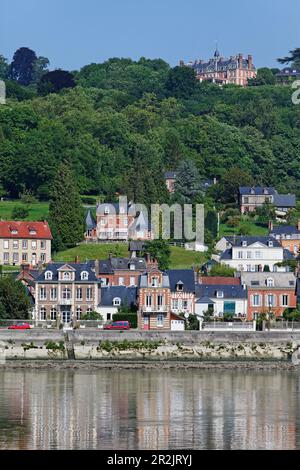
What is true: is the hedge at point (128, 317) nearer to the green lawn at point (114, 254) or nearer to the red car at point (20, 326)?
the red car at point (20, 326)

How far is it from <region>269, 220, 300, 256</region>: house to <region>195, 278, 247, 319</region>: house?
1551 cm

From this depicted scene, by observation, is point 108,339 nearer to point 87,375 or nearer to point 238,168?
point 87,375

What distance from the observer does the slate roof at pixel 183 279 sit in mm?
68469

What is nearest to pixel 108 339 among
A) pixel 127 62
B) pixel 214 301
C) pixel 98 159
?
pixel 214 301

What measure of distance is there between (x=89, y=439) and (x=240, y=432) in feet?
12.6

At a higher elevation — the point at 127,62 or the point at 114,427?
the point at 127,62

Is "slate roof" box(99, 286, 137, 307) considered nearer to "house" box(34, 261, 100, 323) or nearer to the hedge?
"house" box(34, 261, 100, 323)

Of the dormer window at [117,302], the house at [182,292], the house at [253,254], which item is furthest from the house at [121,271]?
the house at [253,254]

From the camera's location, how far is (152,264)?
75.3 m

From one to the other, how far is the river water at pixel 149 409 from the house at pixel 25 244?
2393 centimetres

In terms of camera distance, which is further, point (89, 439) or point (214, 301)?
point (214, 301)

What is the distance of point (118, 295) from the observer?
69000 mm

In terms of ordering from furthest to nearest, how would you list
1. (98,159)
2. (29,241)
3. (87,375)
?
1. (98,159)
2. (29,241)
3. (87,375)

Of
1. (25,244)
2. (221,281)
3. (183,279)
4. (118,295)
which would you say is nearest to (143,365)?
(118,295)
